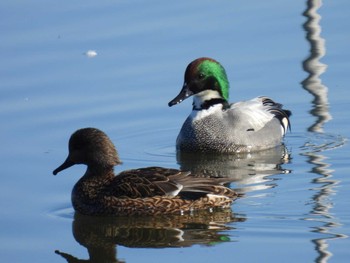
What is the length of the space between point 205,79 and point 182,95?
14.8 inches

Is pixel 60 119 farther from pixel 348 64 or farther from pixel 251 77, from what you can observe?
pixel 348 64

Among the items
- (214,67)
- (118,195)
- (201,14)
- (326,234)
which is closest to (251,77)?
(214,67)

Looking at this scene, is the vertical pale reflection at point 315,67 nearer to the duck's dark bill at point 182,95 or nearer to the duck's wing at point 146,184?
the duck's dark bill at point 182,95

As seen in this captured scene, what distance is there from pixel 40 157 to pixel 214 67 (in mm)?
2577

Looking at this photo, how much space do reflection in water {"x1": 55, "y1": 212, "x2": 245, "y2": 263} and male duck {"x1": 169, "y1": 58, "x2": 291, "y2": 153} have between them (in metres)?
2.95

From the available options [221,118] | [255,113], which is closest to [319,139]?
[255,113]

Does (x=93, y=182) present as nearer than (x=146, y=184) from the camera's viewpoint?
No

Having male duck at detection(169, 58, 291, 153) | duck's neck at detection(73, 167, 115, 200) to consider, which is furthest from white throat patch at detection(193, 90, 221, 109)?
duck's neck at detection(73, 167, 115, 200)

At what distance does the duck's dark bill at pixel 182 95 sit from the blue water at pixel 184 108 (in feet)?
1.24

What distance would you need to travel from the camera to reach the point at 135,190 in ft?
39.8

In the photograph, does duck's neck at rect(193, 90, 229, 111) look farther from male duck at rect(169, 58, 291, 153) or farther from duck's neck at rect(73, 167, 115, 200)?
duck's neck at rect(73, 167, 115, 200)

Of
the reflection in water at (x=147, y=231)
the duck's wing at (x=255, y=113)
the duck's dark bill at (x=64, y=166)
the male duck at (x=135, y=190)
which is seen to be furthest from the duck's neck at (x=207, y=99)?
the reflection in water at (x=147, y=231)

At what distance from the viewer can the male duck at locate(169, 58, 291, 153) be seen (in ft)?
49.0

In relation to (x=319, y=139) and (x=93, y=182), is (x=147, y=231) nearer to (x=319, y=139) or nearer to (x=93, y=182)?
(x=93, y=182)
